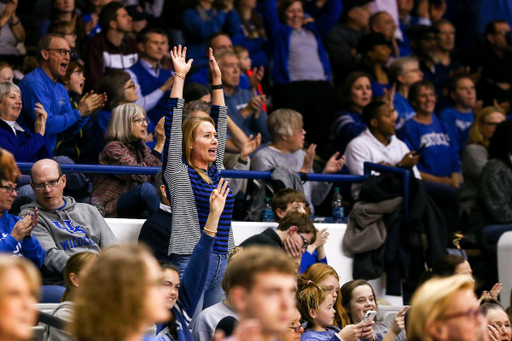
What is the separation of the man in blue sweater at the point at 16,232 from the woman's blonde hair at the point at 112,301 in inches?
89.9

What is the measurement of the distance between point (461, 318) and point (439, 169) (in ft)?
16.7

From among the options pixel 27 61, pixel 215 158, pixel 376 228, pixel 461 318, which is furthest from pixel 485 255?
pixel 27 61

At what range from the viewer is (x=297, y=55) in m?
7.96

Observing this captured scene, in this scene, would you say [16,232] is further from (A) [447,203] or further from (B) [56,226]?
(A) [447,203]

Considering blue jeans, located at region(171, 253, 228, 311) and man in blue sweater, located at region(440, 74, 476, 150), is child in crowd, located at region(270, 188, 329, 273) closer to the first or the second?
blue jeans, located at region(171, 253, 228, 311)

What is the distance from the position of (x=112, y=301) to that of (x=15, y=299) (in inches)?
9.8

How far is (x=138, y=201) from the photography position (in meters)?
5.16

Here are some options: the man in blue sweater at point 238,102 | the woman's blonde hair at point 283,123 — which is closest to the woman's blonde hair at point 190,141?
the woman's blonde hair at point 283,123

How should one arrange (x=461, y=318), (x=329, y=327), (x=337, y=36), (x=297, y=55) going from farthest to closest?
(x=337, y=36), (x=297, y=55), (x=329, y=327), (x=461, y=318)

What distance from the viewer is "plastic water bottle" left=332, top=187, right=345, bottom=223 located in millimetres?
6020

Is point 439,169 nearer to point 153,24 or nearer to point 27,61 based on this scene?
point 153,24

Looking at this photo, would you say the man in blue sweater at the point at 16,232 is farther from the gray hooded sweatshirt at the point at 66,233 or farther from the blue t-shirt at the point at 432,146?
the blue t-shirt at the point at 432,146

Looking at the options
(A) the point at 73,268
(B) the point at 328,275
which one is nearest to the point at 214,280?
(B) the point at 328,275

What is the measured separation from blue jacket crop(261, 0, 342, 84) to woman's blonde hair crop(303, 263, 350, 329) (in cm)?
387
